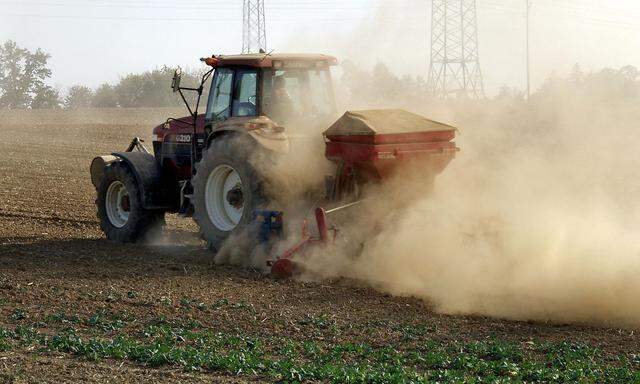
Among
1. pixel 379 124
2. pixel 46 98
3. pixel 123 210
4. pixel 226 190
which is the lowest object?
pixel 123 210

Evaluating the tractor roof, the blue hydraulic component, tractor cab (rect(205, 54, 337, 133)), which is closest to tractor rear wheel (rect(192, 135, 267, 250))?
the blue hydraulic component

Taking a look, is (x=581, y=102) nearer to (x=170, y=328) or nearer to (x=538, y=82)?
(x=538, y=82)

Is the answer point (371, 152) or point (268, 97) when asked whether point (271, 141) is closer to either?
point (268, 97)

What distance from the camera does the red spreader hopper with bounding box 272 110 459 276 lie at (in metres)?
10.8

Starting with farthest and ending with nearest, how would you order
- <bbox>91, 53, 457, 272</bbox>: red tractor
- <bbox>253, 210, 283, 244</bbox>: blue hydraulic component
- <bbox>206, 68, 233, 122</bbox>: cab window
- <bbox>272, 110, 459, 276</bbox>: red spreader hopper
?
<bbox>206, 68, 233, 122</bbox>: cab window < <bbox>253, 210, 283, 244</bbox>: blue hydraulic component < <bbox>91, 53, 457, 272</bbox>: red tractor < <bbox>272, 110, 459, 276</bbox>: red spreader hopper

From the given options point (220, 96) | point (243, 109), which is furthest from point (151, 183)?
point (243, 109)

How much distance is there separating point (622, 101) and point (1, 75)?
198 ft

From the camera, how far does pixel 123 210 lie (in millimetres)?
14086

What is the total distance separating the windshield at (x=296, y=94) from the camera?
12.2 meters

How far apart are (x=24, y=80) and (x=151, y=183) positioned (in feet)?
189

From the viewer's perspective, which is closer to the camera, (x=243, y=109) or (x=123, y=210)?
(x=243, y=109)

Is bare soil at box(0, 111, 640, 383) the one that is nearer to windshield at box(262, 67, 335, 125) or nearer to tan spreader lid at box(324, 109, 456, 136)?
tan spreader lid at box(324, 109, 456, 136)

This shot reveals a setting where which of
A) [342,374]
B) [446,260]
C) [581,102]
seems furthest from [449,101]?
[342,374]

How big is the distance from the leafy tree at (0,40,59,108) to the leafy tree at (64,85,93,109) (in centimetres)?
255
